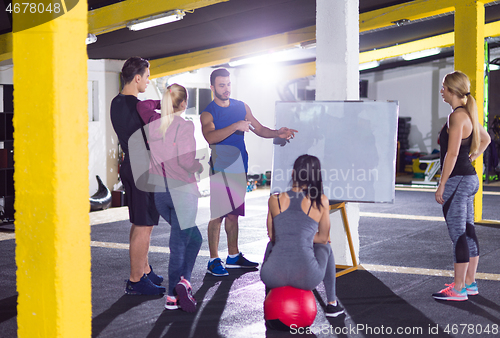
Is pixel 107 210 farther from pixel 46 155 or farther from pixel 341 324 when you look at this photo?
pixel 46 155

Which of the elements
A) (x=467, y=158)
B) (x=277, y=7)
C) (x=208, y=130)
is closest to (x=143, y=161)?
(x=208, y=130)

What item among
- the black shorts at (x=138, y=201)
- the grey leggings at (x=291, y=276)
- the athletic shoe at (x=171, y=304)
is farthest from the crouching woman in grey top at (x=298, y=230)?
the black shorts at (x=138, y=201)

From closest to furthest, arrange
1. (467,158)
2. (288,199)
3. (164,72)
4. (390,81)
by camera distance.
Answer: (288,199), (467,158), (164,72), (390,81)

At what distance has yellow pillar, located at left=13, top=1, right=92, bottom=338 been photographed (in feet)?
6.60

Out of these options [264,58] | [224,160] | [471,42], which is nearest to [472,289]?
[224,160]

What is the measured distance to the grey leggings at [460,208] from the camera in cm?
346

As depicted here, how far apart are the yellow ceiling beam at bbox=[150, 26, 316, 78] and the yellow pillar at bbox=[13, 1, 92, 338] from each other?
650 cm

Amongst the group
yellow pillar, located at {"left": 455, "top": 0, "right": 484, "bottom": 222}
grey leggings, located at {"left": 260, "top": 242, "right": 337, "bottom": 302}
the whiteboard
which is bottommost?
grey leggings, located at {"left": 260, "top": 242, "right": 337, "bottom": 302}

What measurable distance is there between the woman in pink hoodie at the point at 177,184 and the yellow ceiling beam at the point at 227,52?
210 inches

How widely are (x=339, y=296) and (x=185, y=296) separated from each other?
1147 millimetres

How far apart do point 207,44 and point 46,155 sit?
23.4 ft

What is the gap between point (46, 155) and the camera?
6.66 ft

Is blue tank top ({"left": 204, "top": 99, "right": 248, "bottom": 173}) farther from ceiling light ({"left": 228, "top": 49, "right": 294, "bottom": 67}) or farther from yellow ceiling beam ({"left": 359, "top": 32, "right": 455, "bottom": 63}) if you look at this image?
yellow ceiling beam ({"left": 359, "top": 32, "right": 455, "bottom": 63})

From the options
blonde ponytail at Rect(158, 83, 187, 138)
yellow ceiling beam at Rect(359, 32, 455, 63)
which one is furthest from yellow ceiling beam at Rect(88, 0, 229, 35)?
yellow ceiling beam at Rect(359, 32, 455, 63)
